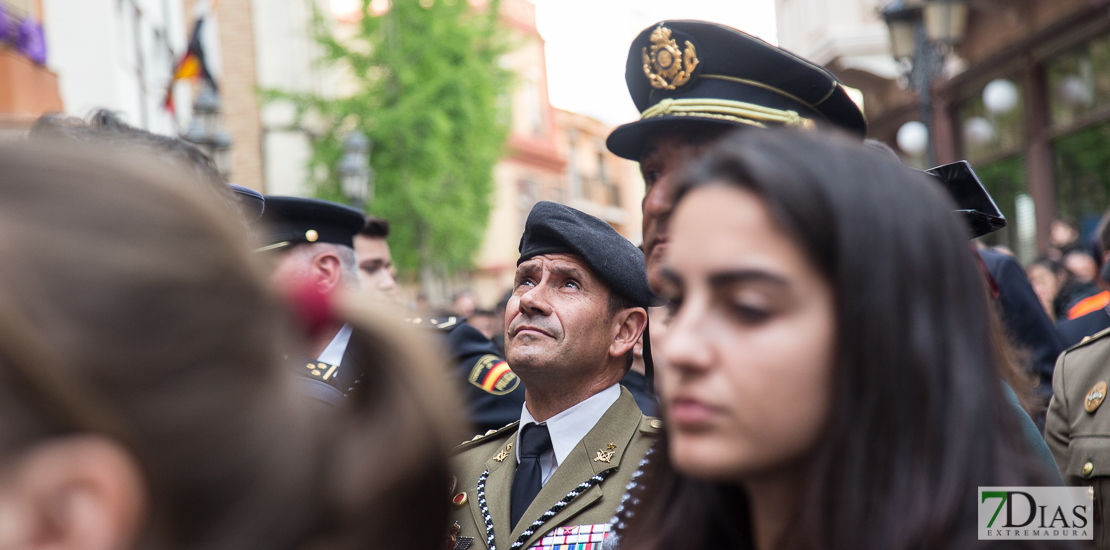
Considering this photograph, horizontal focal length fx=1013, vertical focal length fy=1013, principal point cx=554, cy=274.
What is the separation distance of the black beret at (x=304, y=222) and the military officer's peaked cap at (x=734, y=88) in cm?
212

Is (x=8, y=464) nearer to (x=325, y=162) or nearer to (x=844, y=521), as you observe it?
(x=844, y=521)

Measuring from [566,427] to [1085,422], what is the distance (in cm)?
150

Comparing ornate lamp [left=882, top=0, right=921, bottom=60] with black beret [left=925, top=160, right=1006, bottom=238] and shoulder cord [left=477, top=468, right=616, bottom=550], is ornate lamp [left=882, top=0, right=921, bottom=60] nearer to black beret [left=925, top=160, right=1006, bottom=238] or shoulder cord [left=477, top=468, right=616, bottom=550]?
black beret [left=925, top=160, right=1006, bottom=238]

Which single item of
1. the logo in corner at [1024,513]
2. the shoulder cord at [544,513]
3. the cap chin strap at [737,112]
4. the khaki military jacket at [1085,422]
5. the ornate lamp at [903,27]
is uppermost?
the ornate lamp at [903,27]

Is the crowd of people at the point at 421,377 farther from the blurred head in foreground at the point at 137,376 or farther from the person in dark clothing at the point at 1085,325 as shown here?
the person in dark clothing at the point at 1085,325

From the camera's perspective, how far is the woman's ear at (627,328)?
11.0ft

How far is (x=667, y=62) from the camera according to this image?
→ 263cm

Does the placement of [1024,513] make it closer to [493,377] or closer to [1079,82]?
[493,377]

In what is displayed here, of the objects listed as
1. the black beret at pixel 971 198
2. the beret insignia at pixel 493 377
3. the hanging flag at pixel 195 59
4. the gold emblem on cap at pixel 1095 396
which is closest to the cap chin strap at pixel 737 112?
the black beret at pixel 971 198

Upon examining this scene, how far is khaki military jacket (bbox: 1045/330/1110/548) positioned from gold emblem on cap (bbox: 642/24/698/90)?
1498 millimetres

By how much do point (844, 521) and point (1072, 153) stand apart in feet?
33.8

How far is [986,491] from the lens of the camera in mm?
1306

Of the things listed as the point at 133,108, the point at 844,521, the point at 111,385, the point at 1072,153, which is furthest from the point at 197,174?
the point at 133,108

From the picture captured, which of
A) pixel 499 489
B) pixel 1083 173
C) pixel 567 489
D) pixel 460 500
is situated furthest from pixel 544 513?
pixel 1083 173
